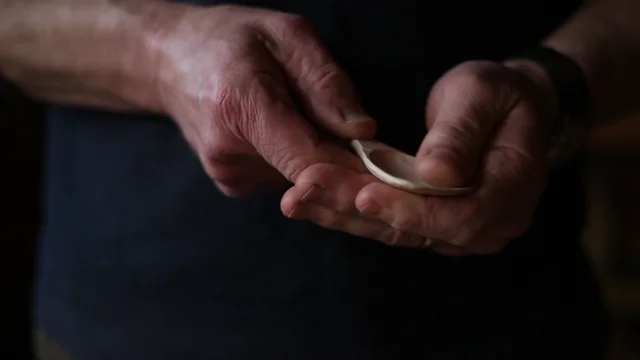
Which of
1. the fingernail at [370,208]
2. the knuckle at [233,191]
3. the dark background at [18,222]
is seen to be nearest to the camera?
the fingernail at [370,208]

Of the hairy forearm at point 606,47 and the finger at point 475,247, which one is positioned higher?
the hairy forearm at point 606,47

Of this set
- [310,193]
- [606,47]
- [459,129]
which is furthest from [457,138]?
[606,47]

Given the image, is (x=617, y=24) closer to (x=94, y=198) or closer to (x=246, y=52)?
(x=246, y=52)

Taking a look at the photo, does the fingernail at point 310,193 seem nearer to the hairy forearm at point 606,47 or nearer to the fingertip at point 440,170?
the fingertip at point 440,170

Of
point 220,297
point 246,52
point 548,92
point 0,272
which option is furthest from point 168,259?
point 0,272

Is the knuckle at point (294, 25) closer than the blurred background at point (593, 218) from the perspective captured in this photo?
Yes

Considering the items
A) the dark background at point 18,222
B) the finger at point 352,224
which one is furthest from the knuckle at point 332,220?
the dark background at point 18,222

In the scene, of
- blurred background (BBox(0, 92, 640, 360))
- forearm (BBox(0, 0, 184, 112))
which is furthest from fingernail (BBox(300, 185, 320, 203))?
blurred background (BBox(0, 92, 640, 360))

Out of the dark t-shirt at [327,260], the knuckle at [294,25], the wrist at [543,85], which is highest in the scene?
the knuckle at [294,25]

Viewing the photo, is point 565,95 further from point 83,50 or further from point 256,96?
point 83,50
